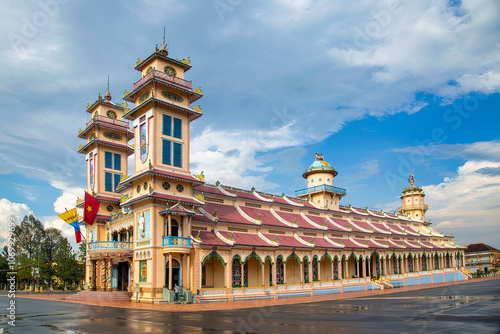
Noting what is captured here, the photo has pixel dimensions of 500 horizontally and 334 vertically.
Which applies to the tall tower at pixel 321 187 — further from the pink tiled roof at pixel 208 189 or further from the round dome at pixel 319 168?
the pink tiled roof at pixel 208 189

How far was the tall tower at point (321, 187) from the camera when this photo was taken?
55656 millimetres

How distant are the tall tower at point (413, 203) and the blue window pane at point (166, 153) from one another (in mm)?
63111

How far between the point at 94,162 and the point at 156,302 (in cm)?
2282

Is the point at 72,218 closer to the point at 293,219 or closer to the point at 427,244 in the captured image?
the point at 293,219

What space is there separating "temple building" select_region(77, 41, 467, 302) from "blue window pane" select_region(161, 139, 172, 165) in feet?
0.31

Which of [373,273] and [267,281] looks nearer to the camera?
[267,281]

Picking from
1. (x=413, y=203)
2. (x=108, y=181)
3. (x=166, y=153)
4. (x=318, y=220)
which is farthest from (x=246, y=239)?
(x=413, y=203)

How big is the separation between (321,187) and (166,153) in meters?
28.1

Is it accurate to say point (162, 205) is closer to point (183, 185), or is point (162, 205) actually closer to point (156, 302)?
point (183, 185)

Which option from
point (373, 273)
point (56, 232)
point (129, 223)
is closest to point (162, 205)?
point (129, 223)

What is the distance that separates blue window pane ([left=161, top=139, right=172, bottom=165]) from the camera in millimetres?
33781

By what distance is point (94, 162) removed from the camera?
46125mm

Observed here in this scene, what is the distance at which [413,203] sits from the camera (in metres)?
82.1

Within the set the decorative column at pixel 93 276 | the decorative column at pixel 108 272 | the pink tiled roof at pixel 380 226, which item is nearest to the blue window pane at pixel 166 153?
the decorative column at pixel 108 272
